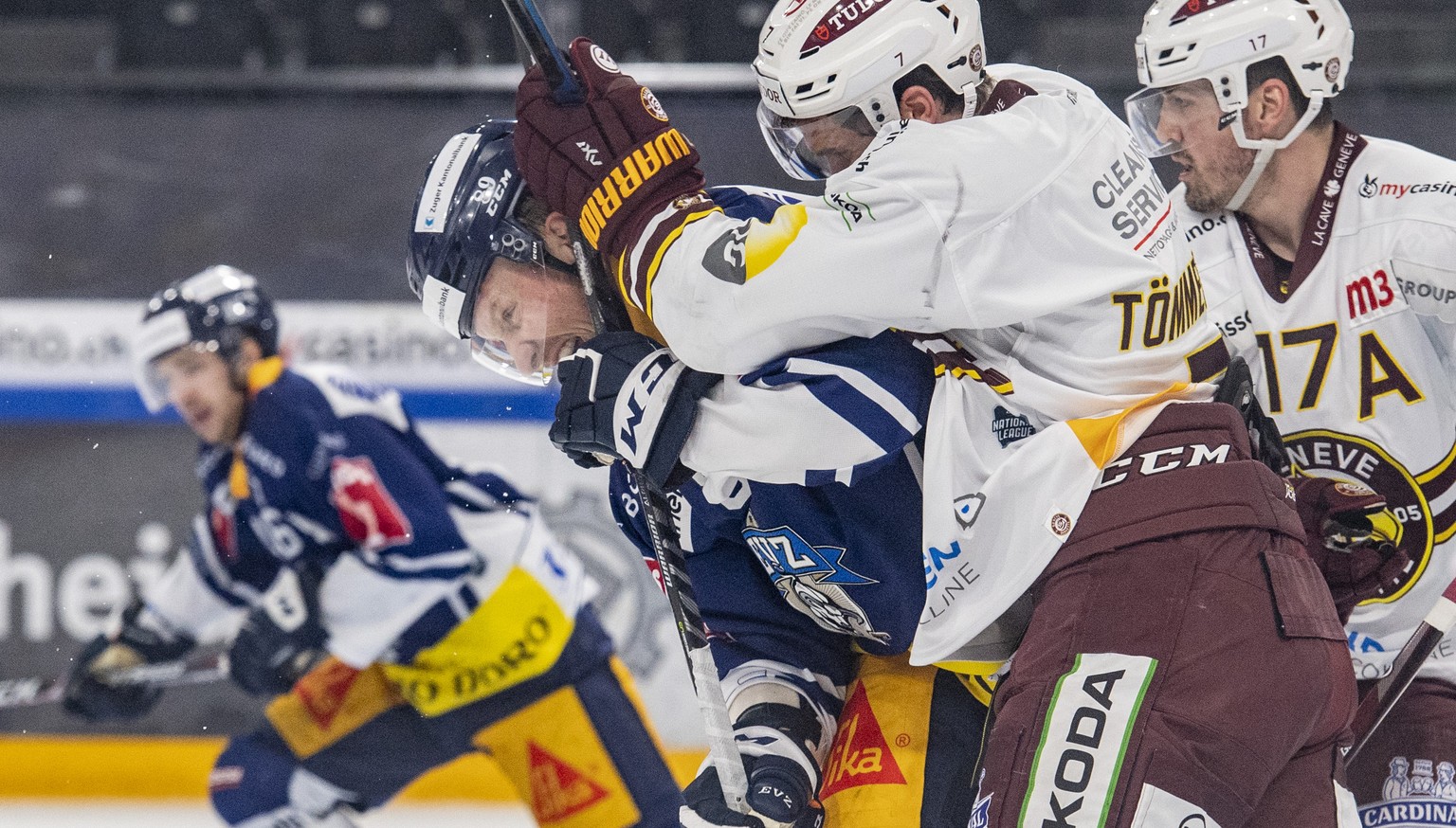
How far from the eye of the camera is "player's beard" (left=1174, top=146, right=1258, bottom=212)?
7.86 ft

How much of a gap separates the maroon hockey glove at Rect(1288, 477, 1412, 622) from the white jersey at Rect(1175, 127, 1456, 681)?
5.3 inches

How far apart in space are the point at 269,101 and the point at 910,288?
11.8ft

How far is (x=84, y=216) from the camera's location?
463 cm

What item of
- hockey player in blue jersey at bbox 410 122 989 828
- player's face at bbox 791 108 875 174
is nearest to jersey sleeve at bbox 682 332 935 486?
hockey player in blue jersey at bbox 410 122 989 828

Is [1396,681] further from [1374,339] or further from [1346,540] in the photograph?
[1374,339]

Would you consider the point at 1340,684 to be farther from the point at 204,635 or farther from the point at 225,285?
the point at 204,635

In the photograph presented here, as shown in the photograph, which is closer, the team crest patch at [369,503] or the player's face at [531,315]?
the player's face at [531,315]

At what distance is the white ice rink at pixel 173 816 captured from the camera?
4.41 m

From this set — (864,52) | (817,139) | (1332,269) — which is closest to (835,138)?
(817,139)

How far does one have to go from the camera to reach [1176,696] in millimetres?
1506

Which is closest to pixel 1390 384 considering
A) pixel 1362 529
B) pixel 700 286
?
pixel 1362 529

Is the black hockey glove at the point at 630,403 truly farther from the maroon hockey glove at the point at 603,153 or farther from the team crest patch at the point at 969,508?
the team crest patch at the point at 969,508

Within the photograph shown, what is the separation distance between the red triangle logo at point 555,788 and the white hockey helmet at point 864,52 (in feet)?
6.37

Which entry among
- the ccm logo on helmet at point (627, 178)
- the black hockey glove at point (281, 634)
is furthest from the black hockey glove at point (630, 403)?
the black hockey glove at point (281, 634)
